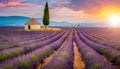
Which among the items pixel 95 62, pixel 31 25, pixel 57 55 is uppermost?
pixel 95 62

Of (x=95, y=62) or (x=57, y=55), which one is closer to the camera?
(x=95, y=62)

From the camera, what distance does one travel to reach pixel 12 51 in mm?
10938

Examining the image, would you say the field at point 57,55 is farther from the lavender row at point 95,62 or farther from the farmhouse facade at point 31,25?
the farmhouse facade at point 31,25

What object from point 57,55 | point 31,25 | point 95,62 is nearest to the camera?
point 95,62

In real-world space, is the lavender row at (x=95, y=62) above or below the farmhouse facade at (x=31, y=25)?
above

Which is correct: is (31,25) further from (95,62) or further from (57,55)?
(95,62)

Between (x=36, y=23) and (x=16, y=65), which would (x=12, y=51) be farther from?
(x=36, y=23)

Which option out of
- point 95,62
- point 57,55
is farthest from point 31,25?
point 95,62

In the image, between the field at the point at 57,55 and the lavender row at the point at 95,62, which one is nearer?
the lavender row at the point at 95,62

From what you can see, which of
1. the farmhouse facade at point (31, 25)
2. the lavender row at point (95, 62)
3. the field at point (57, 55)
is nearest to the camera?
the lavender row at point (95, 62)

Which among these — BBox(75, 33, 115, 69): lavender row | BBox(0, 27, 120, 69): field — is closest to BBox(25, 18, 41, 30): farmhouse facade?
BBox(0, 27, 120, 69): field

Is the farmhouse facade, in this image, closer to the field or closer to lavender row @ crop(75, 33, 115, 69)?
the field

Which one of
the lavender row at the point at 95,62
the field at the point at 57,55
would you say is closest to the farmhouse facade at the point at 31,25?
the field at the point at 57,55

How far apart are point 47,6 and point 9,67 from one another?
53305 mm
